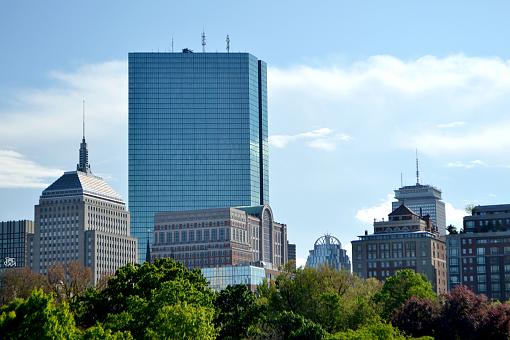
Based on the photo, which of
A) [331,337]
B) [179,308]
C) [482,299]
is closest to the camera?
[179,308]

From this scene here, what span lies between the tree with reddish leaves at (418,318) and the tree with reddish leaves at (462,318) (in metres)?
1.20

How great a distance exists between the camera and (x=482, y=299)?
155000 millimetres

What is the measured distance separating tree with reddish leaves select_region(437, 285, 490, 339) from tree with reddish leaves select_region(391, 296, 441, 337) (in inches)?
47.1

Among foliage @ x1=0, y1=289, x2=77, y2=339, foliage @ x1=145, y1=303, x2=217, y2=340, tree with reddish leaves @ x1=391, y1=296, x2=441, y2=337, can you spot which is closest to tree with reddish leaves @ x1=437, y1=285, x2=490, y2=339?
tree with reddish leaves @ x1=391, y1=296, x2=441, y2=337

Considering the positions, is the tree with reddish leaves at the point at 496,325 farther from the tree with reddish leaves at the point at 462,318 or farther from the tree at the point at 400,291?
the tree at the point at 400,291

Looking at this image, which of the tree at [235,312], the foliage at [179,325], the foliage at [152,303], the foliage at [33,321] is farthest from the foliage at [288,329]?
the foliage at [33,321]

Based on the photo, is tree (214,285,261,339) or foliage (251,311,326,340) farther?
tree (214,285,261,339)

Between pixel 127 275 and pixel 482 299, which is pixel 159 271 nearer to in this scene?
pixel 127 275

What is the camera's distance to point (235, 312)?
15050cm

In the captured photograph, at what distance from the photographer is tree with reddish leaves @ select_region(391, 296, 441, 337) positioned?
14888 cm

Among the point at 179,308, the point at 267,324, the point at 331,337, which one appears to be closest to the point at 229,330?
the point at 267,324

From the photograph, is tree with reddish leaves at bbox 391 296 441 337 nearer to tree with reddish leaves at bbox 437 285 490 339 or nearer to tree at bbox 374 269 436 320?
tree with reddish leaves at bbox 437 285 490 339

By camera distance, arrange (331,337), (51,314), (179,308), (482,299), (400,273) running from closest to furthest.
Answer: (51,314) < (179,308) < (331,337) < (482,299) < (400,273)

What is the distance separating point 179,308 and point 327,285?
59158 mm
